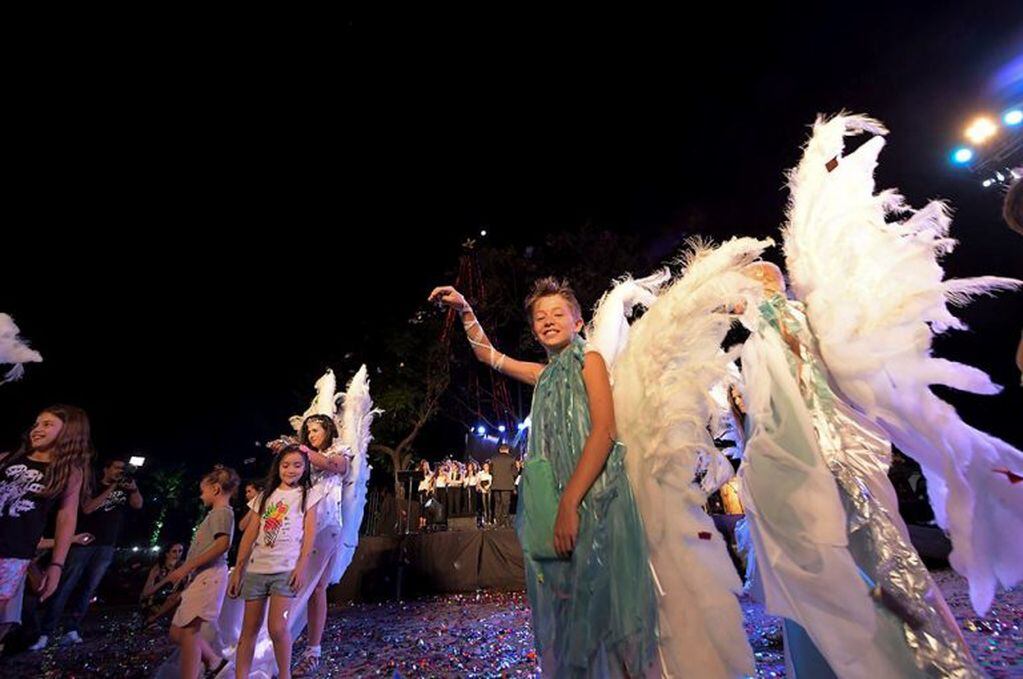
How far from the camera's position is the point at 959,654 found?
1535mm

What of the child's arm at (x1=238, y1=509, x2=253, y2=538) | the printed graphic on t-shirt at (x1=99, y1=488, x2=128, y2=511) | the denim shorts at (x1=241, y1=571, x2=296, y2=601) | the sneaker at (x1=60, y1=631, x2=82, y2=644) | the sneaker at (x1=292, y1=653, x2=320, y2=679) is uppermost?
the printed graphic on t-shirt at (x1=99, y1=488, x2=128, y2=511)

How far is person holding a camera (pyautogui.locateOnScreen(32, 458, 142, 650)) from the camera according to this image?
19.0 ft

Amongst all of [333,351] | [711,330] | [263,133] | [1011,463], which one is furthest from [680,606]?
[333,351]

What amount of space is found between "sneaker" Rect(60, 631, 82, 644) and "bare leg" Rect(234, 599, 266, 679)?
4.43 meters

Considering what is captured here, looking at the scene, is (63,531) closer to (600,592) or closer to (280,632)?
(280,632)

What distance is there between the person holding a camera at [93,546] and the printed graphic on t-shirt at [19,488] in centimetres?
373

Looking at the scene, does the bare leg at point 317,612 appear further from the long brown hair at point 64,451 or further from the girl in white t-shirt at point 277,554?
the long brown hair at point 64,451

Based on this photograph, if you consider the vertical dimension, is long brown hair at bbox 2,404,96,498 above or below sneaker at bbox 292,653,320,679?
above

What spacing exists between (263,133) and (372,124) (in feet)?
7.78

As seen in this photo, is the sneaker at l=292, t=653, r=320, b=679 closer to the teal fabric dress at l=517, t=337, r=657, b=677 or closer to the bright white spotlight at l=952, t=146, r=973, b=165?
the teal fabric dress at l=517, t=337, r=657, b=677

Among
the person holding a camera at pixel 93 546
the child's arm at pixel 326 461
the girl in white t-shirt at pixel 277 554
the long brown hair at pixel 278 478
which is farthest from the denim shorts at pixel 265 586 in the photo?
the person holding a camera at pixel 93 546

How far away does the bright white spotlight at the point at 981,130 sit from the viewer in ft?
26.9

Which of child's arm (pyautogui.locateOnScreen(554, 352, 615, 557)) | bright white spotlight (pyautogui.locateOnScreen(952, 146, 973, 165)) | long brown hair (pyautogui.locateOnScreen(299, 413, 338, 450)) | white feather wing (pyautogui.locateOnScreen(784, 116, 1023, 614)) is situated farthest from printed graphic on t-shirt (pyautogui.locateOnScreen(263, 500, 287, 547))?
bright white spotlight (pyautogui.locateOnScreen(952, 146, 973, 165))

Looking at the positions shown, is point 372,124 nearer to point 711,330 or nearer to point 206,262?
point 206,262
